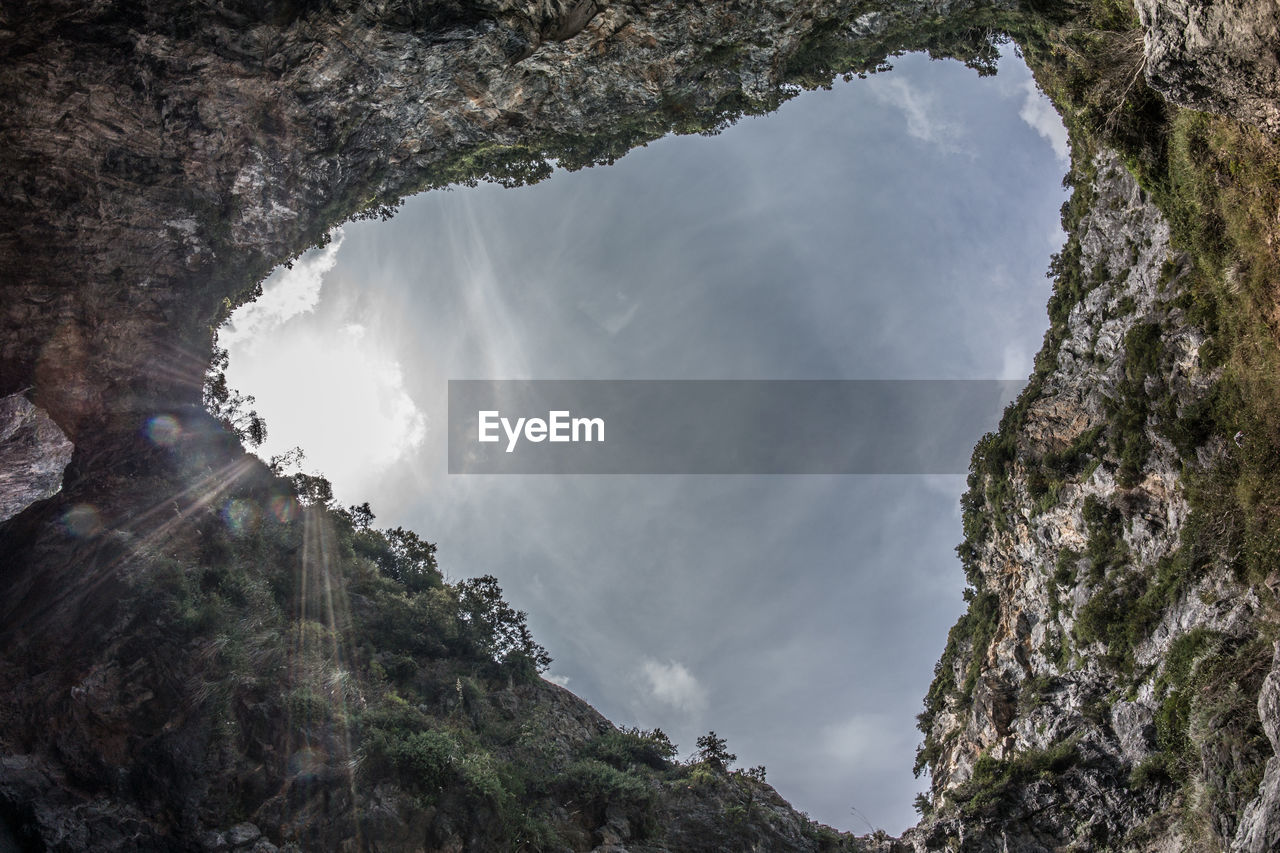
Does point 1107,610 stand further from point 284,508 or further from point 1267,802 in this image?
point 284,508

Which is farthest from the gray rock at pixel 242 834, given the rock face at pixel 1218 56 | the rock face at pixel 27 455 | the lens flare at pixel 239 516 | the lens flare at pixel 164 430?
the rock face at pixel 1218 56

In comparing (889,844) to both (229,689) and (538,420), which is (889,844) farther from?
(229,689)

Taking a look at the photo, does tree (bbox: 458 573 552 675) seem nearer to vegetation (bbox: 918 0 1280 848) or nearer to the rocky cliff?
the rocky cliff

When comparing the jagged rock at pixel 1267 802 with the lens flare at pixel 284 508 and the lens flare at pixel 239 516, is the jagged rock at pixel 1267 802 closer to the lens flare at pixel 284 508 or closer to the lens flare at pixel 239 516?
the lens flare at pixel 239 516

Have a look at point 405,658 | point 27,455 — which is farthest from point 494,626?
point 27,455

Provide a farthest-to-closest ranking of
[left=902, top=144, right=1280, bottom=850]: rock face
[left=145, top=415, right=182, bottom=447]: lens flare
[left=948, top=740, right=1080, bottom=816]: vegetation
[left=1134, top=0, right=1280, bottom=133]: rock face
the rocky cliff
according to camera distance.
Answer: [left=145, top=415, right=182, bottom=447]: lens flare → [left=948, top=740, right=1080, bottom=816]: vegetation → the rocky cliff → [left=902, top=144, right=1280, bottom=850]: rock face → [left=1134, top=0, right=1280, bottom=133]: rock face

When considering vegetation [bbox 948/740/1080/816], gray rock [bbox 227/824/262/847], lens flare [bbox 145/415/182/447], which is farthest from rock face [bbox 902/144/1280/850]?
lens flare [bbox 145/415/182/447]

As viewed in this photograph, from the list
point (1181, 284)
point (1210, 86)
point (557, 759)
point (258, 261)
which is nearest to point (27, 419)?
point (258, 261)
